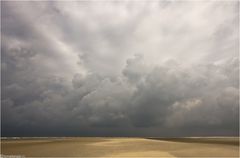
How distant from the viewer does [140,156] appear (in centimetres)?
3027

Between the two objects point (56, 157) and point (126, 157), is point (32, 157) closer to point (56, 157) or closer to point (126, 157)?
point (56, 157)

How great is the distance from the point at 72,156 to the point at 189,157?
15512mm

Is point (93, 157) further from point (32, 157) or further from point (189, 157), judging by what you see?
point (189, 157)

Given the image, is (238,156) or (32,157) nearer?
(238,156)

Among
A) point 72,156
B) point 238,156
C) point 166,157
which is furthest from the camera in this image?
point 72,156

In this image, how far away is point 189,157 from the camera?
29469 mm

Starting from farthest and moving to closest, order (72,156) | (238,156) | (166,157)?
(72,156) < (238,156) < (166,157)

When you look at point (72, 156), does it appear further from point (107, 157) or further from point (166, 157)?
point (166, 157)

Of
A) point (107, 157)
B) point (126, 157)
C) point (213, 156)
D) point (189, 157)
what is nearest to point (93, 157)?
point (107, 157)

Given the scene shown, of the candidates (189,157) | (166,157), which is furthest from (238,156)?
(166,157)

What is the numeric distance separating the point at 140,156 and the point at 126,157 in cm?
201

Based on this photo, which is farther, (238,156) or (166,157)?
(238,156)

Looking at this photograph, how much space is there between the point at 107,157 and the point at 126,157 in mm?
2470

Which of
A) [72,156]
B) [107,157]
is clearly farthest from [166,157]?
[72,156]
